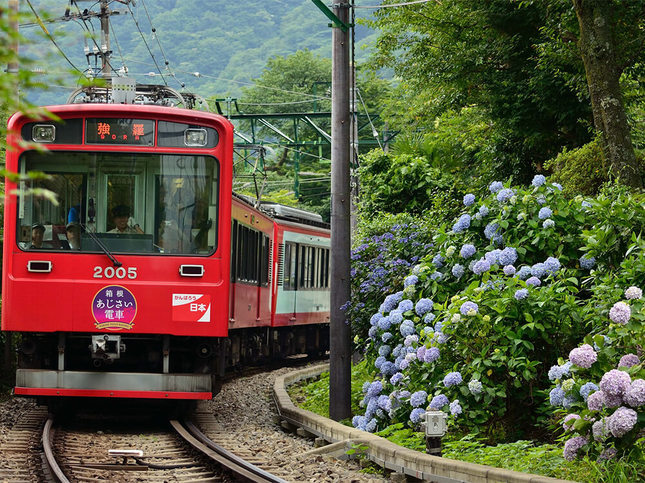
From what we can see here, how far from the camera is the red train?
1040cm

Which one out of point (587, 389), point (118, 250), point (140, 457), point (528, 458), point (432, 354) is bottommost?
point (140, 457)

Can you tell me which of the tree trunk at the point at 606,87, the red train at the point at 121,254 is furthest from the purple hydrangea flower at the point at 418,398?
the tree trunk at the point at 606,87

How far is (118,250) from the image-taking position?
10531 millimetres

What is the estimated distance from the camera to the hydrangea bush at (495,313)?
320 inches

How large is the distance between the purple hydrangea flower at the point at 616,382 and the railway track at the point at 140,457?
8.44 feet

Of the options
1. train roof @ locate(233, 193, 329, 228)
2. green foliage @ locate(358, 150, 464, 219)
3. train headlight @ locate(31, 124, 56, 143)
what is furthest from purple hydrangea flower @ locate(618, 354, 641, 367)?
green foliage @ locate(358, 150, 464, 219)

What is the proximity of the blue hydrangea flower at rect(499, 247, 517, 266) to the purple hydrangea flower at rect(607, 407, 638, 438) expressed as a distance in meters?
3.24

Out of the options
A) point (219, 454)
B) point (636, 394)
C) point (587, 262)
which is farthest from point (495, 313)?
point (219, 454)

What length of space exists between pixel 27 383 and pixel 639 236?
6207 millimetres

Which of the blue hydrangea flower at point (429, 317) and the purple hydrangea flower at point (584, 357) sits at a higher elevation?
the blue hydrangea flower at point (429, 317)

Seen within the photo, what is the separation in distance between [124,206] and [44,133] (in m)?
1.14

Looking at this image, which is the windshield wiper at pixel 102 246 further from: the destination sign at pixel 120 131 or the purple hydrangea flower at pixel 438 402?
the purple hydrangea flower at pixel 438 402

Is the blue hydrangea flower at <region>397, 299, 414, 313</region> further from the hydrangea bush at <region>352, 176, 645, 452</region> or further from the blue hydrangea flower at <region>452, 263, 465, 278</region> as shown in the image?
the blue hydrangea flower at <region>452, 263, 465, 278</region>

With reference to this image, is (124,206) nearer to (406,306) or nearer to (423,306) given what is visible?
(406,306)
